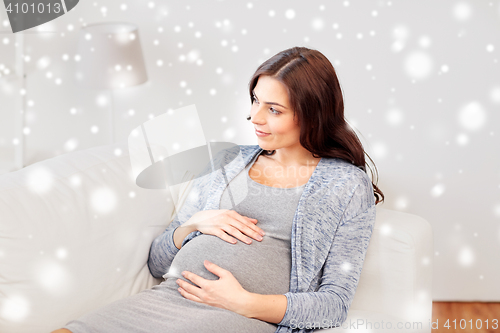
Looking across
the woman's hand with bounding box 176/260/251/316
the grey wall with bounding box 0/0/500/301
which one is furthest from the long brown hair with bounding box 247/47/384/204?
the grey wall with bounding box 0/0/500/301

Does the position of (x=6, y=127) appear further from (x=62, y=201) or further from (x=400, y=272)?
(x=400, y=272)

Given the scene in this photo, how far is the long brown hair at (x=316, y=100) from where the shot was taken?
1.08 m

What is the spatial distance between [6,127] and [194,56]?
804 mm

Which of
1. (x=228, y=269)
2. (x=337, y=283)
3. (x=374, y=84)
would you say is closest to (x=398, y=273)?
(x=337, y=283)

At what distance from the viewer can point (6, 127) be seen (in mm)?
1660

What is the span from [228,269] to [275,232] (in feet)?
0.56

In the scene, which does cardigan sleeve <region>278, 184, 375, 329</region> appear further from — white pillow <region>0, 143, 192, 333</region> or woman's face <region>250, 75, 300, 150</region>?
white pillow <region>0, 143, 192, 333</region>

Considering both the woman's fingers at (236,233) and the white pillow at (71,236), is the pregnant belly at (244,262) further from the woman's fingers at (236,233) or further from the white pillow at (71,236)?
the white pillow at (71,236)

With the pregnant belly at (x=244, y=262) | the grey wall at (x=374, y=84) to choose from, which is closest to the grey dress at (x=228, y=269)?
the pregnant belly at (x=244, y=262)

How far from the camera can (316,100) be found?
43.1 inches

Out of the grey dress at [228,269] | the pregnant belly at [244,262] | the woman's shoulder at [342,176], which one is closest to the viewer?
the grey dress at [228,269]

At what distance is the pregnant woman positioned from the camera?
91cm

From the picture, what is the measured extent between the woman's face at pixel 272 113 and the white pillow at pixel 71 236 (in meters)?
0.39

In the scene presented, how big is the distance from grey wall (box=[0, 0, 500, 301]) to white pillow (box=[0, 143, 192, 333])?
70cm
